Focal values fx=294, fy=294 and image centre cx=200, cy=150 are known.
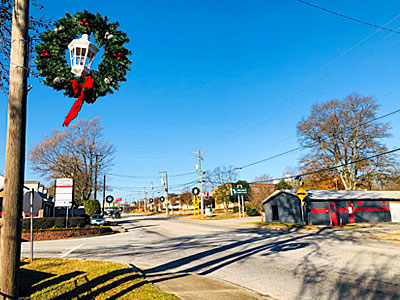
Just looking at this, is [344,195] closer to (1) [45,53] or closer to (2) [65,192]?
(2) [65,192]

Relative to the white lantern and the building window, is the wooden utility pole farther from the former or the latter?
the building window

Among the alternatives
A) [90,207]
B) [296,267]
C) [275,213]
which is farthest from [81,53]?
[90,207]

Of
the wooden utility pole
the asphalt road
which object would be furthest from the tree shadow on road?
the wooden utility pole

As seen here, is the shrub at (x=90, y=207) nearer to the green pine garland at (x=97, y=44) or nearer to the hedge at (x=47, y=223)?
the hedge at (x=47, y=223)

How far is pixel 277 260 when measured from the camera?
10.7m

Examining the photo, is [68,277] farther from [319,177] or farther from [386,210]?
[319,177]

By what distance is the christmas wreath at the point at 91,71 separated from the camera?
602 centimetres

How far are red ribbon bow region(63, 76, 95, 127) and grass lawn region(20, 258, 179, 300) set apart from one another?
3.60 m

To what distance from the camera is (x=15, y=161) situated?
4.69 m

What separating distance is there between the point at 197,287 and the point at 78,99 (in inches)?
199

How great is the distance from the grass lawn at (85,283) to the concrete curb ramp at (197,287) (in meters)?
0.37

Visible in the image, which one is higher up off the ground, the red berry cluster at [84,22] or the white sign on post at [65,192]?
the red berry cluster at [84,22]

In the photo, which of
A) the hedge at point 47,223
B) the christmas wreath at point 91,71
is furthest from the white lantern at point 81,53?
the hedge at point 47,223

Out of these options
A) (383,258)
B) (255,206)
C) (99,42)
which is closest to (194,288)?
(99,42)
